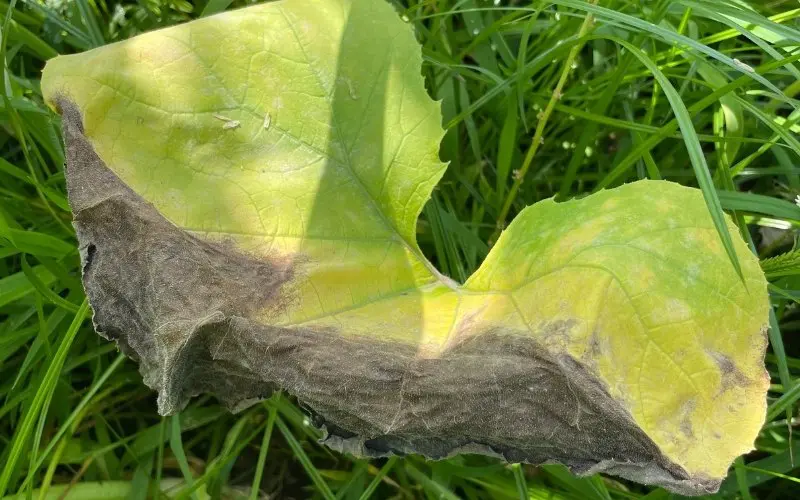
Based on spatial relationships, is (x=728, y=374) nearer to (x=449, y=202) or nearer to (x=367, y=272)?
(x=367, y=272)

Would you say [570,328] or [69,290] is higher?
[570,328]

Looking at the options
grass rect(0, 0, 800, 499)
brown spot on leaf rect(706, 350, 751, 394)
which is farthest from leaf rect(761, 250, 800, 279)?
brown spot on leaf rect(706, 350, 751, 394)

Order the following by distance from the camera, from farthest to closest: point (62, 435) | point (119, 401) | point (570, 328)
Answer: point (119, 401) → point (62, 435) → point (570, 328)

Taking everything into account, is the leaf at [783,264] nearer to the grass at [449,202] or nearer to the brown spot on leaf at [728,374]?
the grass at [449,202]

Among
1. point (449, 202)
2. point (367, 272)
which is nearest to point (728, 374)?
point (367, 272)

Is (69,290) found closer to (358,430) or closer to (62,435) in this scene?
(62,435)

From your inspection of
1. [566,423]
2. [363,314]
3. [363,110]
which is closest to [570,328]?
[566,423]

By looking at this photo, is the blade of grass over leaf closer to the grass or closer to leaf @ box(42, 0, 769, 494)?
leaf @ box(42, 0, 769, 494)
